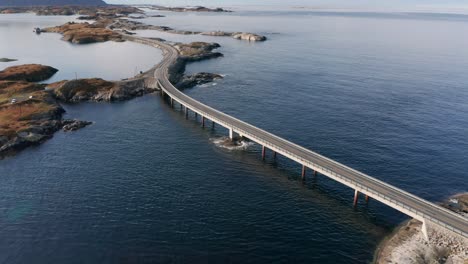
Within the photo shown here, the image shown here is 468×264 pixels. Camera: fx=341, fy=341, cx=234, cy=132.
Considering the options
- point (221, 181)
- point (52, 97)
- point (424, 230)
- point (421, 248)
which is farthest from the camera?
point (52, 97)

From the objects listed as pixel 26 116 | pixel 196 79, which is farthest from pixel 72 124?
A: pixel 196 79

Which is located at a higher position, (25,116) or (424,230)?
(25,116)

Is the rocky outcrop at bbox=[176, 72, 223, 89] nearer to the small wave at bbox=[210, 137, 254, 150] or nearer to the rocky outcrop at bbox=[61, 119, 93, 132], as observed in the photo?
the rocky outcrop at bbox=[61, 119, 93, 132]

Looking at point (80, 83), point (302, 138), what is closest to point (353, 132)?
point (302, 138)

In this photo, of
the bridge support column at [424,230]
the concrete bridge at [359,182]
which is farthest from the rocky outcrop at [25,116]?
the bridge support column at [424,230]

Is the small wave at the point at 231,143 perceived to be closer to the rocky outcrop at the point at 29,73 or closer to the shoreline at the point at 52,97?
the shoreline at the point at 52,97

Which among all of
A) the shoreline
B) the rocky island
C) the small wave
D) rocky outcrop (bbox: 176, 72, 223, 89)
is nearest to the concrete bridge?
the small wave

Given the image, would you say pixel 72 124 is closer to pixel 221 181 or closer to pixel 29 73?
pixel 221 181

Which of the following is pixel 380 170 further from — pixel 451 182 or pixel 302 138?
pixel 302 138
